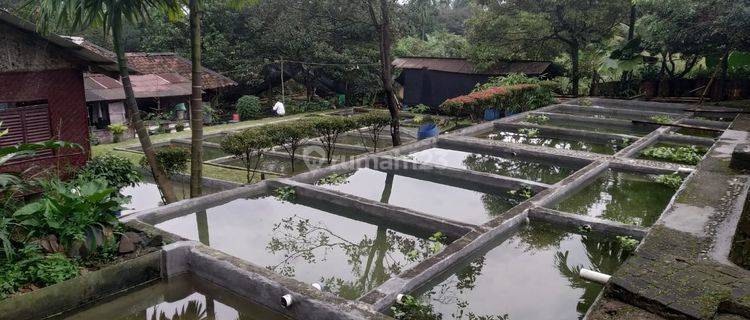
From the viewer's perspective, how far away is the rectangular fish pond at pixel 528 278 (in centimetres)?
619

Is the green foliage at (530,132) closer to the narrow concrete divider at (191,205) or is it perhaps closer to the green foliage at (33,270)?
the narrow concrete divider at (191,205)

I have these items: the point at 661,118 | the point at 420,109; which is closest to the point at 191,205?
the point at 661,118

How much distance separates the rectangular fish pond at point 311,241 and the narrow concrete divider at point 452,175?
10.1 ft

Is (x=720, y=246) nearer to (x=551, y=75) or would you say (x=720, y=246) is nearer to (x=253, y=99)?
(x=551, y=75)

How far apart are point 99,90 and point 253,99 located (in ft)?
22.9

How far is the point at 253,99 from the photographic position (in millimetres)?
25031

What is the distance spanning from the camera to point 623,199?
34.2 feet

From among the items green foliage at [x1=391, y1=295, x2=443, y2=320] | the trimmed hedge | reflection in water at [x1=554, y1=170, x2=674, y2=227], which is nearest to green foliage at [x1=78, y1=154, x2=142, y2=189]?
green foliage at [x1=391, y1=295, x2=443, y2=320]

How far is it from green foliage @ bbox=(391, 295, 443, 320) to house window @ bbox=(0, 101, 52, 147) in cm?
843

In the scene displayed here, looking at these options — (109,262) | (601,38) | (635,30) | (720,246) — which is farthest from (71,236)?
(635,30)

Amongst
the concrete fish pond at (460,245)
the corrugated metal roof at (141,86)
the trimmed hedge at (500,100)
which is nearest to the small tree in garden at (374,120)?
the concrete fish pond at (460,245)

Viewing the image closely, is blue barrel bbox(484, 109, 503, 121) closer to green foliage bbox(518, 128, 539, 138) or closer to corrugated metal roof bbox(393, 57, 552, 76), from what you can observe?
corrugated metal roof bbox(393, 57, 552, 76)

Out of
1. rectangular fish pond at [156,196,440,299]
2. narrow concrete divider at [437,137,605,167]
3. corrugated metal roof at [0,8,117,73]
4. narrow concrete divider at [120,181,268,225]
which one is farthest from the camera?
narrow concrete divider at [437,137,605,167]

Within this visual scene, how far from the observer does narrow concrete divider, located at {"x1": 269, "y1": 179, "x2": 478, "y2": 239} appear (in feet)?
27.2
